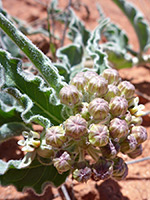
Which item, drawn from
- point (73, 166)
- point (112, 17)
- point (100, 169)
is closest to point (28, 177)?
point (73, 166)

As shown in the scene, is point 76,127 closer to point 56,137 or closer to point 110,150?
point 56,137

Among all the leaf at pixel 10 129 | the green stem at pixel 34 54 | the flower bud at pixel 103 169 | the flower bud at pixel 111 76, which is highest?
the green stem at pixel 34 54

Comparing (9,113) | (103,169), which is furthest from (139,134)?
(9,113)

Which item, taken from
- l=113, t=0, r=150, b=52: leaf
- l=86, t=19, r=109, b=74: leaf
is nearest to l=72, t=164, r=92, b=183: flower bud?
l=86, t=19, r=109, b=74: leaf

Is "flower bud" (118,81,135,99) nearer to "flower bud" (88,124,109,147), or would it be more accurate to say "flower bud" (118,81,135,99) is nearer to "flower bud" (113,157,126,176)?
"flower bud" (88,124,109,147)

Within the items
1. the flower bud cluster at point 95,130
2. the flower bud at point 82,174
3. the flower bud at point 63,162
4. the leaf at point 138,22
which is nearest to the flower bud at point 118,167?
the flower bud cluster at point 95,130

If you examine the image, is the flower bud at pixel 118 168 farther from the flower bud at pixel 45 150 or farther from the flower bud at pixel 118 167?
the flower bud at pixel 45 150
